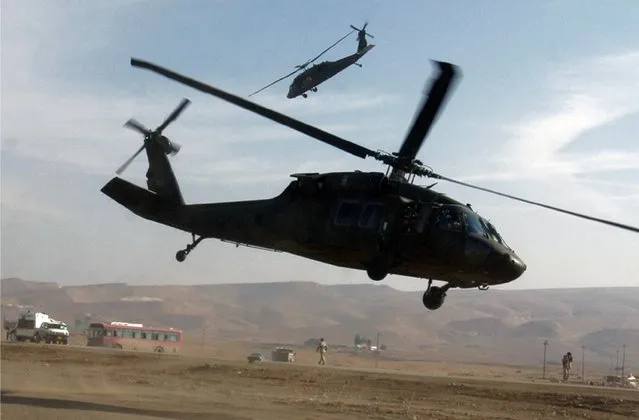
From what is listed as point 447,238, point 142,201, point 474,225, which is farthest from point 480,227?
point 142,201

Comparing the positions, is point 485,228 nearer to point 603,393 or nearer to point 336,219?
point 336,219

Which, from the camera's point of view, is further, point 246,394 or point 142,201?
point 142,201

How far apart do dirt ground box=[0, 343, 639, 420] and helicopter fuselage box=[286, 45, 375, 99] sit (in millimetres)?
19483

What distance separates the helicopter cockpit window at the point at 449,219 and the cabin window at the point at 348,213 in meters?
1.88

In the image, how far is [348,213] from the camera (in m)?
18.1

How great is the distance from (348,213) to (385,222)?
1.02 m

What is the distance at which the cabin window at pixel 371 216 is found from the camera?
693 inches

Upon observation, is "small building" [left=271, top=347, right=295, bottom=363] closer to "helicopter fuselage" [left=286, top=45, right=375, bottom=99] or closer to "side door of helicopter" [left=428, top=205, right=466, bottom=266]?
"helicopter fuselage" [left=286, top=45, right=375, bottom=99]

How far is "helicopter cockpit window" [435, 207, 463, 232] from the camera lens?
17.2 m

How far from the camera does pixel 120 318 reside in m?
196

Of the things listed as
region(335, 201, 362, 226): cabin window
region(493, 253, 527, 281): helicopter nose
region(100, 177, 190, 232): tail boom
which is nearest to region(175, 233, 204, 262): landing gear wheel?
region(100, 177, 190, 232): tail boom

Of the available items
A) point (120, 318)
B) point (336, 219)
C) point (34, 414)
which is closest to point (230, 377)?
point (336, 219)

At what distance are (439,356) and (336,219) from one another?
14462 centimetres

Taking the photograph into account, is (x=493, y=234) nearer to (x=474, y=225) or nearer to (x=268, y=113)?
(x=474, y=225)
